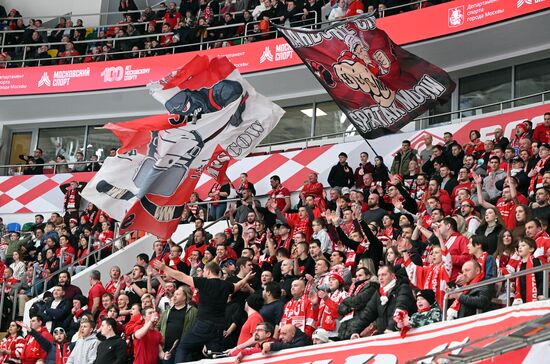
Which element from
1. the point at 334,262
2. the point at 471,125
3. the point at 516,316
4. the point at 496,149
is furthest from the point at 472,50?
the point at 516,316

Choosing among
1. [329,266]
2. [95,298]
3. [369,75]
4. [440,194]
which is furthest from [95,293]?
[440,194]

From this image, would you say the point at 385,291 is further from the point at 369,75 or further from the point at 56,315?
the point at 56,315

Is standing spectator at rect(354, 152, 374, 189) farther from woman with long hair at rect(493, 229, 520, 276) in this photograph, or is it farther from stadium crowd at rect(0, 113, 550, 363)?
woman with long hair at rect(493, 229, 520, 276)

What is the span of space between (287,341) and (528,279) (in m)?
2.58

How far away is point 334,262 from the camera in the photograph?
469 inches

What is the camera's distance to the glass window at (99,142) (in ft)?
82.6

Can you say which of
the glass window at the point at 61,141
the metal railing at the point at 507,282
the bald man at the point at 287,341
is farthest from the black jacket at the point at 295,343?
the glass window at the point at 61,141

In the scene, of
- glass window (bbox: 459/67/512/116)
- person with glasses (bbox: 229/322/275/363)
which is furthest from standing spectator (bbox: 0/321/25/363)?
glass window (bbox: 459/67/512/116)

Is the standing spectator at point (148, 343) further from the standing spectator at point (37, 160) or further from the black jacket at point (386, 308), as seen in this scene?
the standing spectator at point (37, 160)

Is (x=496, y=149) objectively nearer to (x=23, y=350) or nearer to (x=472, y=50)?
(x=472, y=50)

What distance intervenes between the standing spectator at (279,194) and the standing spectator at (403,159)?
196cm

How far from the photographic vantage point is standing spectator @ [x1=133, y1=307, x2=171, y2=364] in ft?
38.5

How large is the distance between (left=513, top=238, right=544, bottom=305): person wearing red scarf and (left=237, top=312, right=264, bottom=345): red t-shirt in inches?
119

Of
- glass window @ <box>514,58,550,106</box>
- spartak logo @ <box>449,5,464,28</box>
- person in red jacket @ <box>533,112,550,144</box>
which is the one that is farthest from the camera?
glass window @ <box>514,58,550,106</box>
